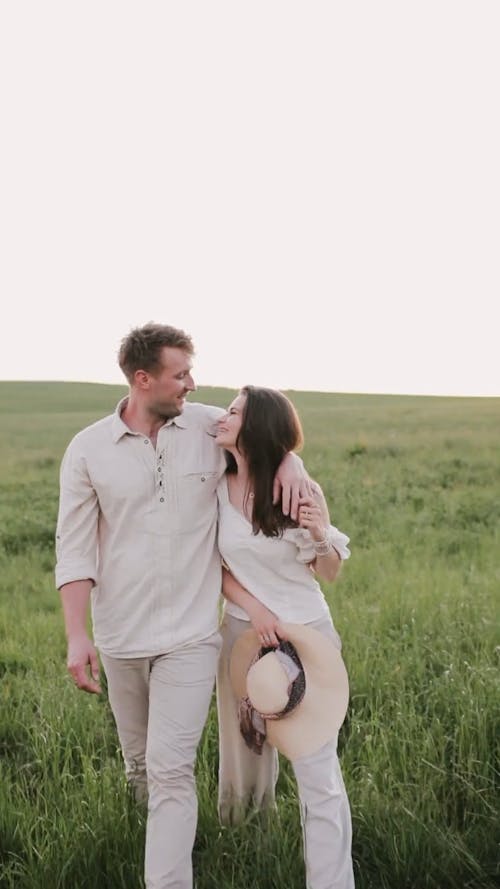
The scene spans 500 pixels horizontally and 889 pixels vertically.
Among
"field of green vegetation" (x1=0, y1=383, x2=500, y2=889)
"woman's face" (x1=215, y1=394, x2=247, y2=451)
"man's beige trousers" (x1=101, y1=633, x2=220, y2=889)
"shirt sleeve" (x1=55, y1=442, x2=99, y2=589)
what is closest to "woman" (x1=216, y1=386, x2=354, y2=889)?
"woman's face" (x1=215, y1=394, x2=247, y2=451)

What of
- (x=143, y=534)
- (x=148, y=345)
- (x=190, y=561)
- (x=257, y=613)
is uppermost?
(x=148, y=345)

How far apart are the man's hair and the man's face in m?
0.03

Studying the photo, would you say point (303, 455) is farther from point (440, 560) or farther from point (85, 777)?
point (85, 777)

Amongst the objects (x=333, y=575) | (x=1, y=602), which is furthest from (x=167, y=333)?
(x=1, y=602)

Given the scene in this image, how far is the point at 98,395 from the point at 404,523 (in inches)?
2356

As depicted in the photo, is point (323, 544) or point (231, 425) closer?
point (323, 544)

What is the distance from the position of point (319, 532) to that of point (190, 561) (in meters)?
0.58

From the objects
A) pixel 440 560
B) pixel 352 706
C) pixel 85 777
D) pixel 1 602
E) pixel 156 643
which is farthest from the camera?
pixel 440 560

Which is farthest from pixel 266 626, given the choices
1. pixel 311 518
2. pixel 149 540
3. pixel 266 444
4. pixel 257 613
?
pixel 266 444

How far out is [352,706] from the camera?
574 centimetres

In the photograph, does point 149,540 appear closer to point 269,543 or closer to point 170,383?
point 269,543

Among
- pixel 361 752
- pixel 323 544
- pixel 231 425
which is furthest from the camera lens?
pixel 361 752

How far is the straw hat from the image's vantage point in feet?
13.3

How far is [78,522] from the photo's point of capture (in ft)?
13.9
